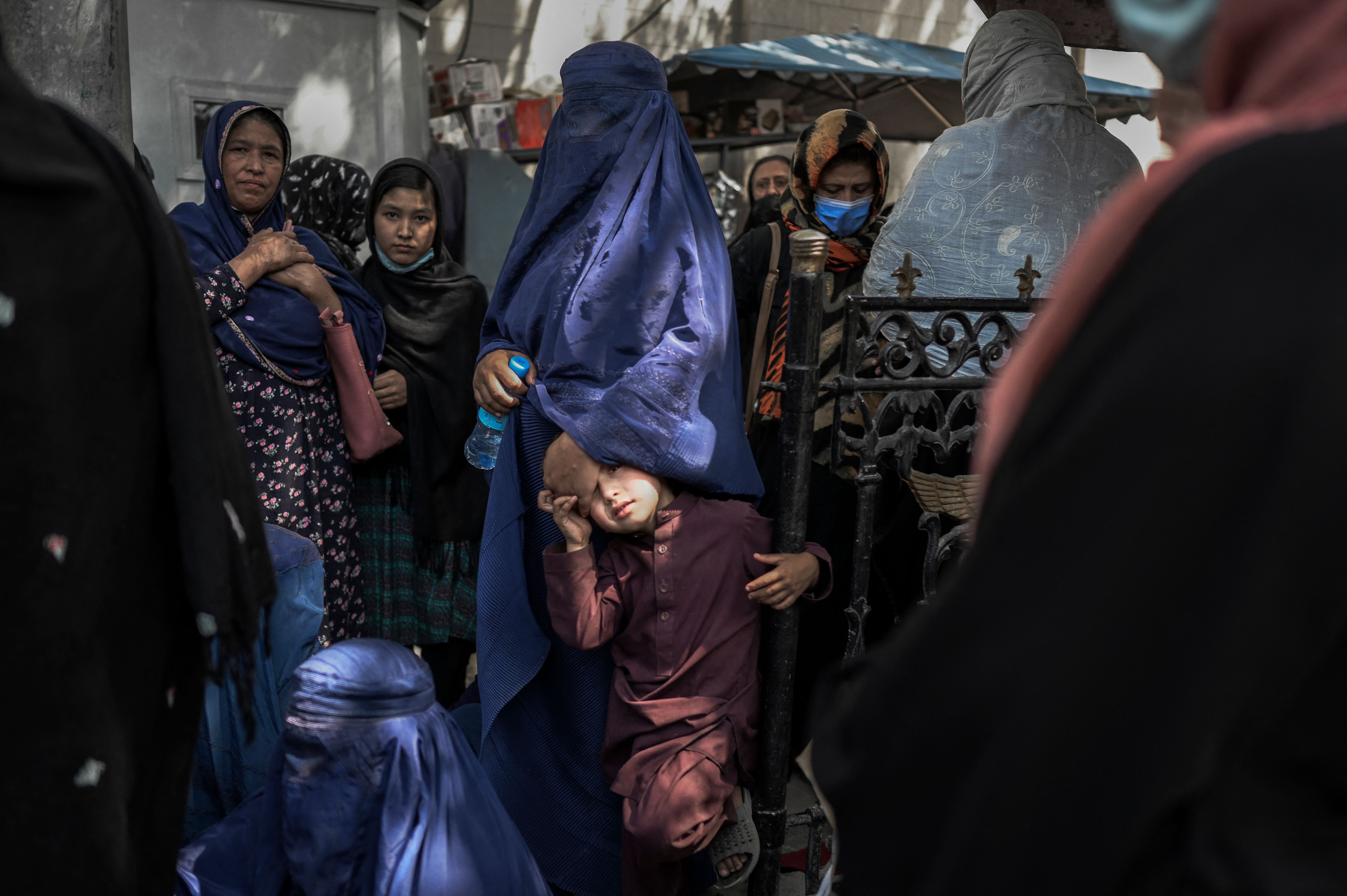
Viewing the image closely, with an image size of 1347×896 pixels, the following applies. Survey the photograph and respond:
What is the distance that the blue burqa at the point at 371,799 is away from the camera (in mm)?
1722

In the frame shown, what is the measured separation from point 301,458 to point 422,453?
0.44 m

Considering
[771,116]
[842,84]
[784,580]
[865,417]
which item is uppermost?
[842,84]

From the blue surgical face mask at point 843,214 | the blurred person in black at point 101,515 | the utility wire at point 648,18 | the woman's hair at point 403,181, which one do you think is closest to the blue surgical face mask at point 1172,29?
the blurred person in black at point 101,515

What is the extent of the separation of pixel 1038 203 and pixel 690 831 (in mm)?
1503

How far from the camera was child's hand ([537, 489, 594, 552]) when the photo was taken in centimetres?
219

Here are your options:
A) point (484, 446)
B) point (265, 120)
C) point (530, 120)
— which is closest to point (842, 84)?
point (530, 120)

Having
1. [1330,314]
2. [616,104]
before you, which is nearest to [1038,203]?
[616,104]

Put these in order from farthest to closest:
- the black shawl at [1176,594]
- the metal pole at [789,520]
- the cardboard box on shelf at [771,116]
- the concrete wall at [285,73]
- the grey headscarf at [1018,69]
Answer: the cardboard box on shelf at [771,116] → the concrete wall at [285,73] → the grey headscarf at [1018,69] → the metal pole at [789,520] → the black shawl at [1176,594]

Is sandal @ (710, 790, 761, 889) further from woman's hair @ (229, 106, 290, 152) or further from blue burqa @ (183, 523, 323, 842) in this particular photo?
woman's hair @ (229, 106, 290, 152)

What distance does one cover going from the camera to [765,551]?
7.45 feet

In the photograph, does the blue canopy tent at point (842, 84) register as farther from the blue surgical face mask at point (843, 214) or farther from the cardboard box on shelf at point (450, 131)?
the blue surgical face mask at point (843, 214)

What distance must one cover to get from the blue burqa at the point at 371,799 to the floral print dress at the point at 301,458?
2.83 ft

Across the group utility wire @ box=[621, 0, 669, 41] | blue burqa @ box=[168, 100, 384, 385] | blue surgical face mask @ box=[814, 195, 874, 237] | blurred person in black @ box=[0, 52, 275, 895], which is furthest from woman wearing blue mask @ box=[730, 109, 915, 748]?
utility wire @ box=[621, 0, 669, 41]

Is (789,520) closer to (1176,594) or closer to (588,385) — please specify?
(588,385)
